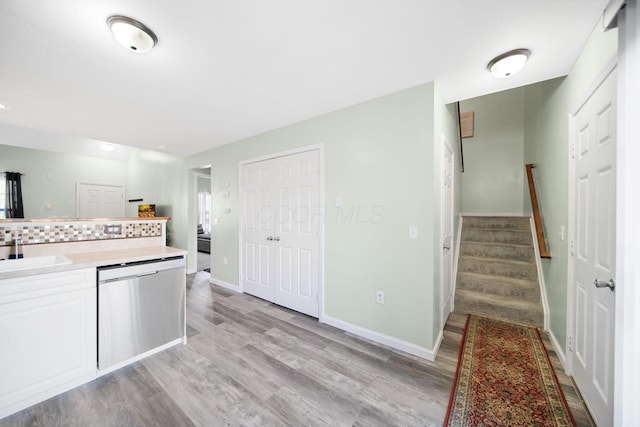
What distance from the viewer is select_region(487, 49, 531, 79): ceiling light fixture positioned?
167 cm

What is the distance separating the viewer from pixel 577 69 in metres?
1.76

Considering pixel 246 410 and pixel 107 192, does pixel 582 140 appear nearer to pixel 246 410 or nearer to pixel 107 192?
pixel 246 410

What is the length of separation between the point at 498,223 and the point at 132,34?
4.86m

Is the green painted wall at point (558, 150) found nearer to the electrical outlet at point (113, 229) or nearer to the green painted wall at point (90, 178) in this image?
the electrical outlet at point (113, 229)

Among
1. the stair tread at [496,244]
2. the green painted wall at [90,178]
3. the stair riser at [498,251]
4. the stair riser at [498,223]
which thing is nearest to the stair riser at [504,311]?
the stair riser at [498,251]

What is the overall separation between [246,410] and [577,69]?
339 centimetres

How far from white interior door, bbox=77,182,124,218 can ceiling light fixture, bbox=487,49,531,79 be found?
28.6 ft

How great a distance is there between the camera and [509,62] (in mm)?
1719

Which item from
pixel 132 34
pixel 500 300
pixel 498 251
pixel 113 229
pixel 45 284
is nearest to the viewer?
pixel 132 34

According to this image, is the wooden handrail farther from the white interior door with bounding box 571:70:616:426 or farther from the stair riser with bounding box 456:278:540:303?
the white interior door with bounding box 571:70:616:426

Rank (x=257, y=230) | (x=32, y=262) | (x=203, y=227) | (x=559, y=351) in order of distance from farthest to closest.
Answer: (x=203, y=227)
(x=257, y=230)
(x=559, y=351)
(x=32, y=262)

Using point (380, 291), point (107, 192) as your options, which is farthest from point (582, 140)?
point (107, 192)

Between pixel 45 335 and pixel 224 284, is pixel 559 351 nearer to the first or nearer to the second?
pixel 45 335

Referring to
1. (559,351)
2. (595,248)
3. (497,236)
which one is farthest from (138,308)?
(497,236)
